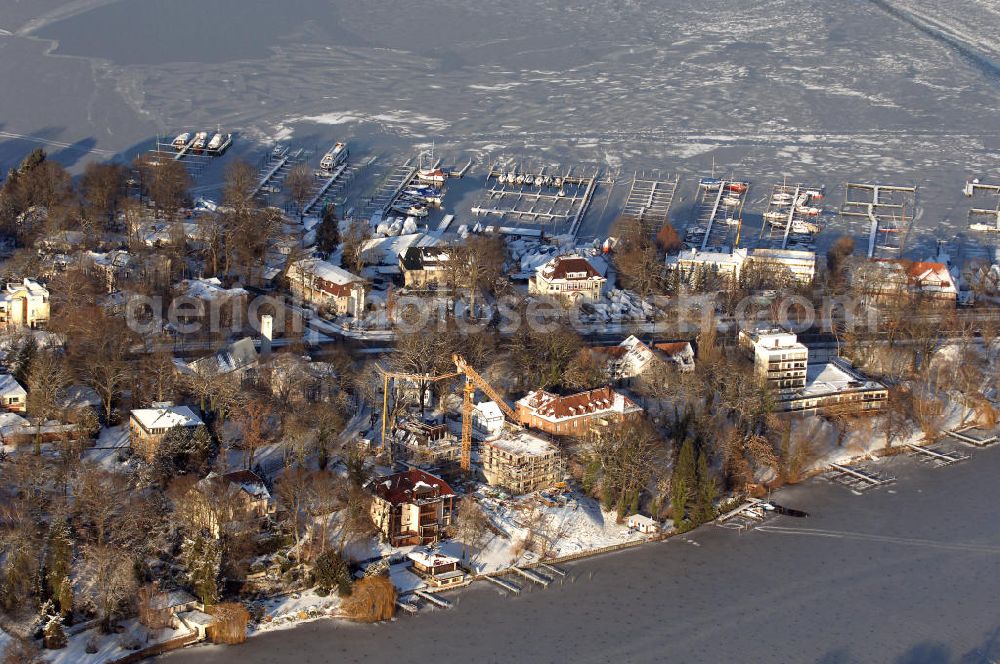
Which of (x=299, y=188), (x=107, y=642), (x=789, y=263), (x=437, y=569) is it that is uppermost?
(x=299, y=188)

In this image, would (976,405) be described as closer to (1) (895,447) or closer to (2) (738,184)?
(1) (895,447)

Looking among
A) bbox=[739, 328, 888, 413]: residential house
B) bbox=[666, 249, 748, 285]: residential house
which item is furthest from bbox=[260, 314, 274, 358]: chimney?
bbox=[666, 249, 748, 285]: residential house

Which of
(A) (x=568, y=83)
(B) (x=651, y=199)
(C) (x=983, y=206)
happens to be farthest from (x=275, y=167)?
(C) (x=983, y=206)

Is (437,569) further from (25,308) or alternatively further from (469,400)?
(25,308)

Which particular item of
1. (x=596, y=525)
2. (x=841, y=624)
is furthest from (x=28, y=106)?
(x=841, y=624)

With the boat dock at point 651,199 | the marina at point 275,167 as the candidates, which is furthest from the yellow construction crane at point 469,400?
the marina at point 275,167
